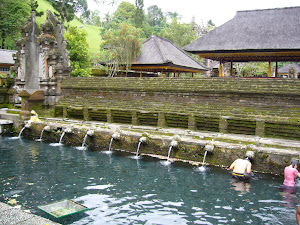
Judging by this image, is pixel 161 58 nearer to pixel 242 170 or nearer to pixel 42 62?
pixel 42 62

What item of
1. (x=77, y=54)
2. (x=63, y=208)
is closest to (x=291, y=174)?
(x=63, y=208)

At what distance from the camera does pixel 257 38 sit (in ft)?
56.0

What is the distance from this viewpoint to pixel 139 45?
22125 mm

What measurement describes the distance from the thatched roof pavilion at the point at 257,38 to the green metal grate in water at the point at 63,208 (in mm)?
14288

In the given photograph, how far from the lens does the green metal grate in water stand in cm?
533

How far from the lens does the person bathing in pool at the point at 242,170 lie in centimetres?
750

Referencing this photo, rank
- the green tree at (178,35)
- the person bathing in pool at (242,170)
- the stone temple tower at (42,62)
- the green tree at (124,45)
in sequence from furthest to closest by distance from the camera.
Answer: the green tree at (178,35) < the green tree at (124,45) < the stone temple tower at (42,62) < the person bathing in pool at (242,170)

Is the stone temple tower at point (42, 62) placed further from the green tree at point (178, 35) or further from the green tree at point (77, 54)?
the green tree at point (178, 35)

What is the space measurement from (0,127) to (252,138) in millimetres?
11609

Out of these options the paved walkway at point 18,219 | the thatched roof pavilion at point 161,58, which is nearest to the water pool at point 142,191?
the paved walkway at point 18,219

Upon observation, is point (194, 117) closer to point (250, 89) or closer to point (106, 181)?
point (250, 89)

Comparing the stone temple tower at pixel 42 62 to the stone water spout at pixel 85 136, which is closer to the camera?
the stone water spout at pixel 85 136

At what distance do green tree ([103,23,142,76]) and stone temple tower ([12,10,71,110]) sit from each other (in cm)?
657

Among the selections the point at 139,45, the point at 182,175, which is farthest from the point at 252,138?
the point at 139,45
